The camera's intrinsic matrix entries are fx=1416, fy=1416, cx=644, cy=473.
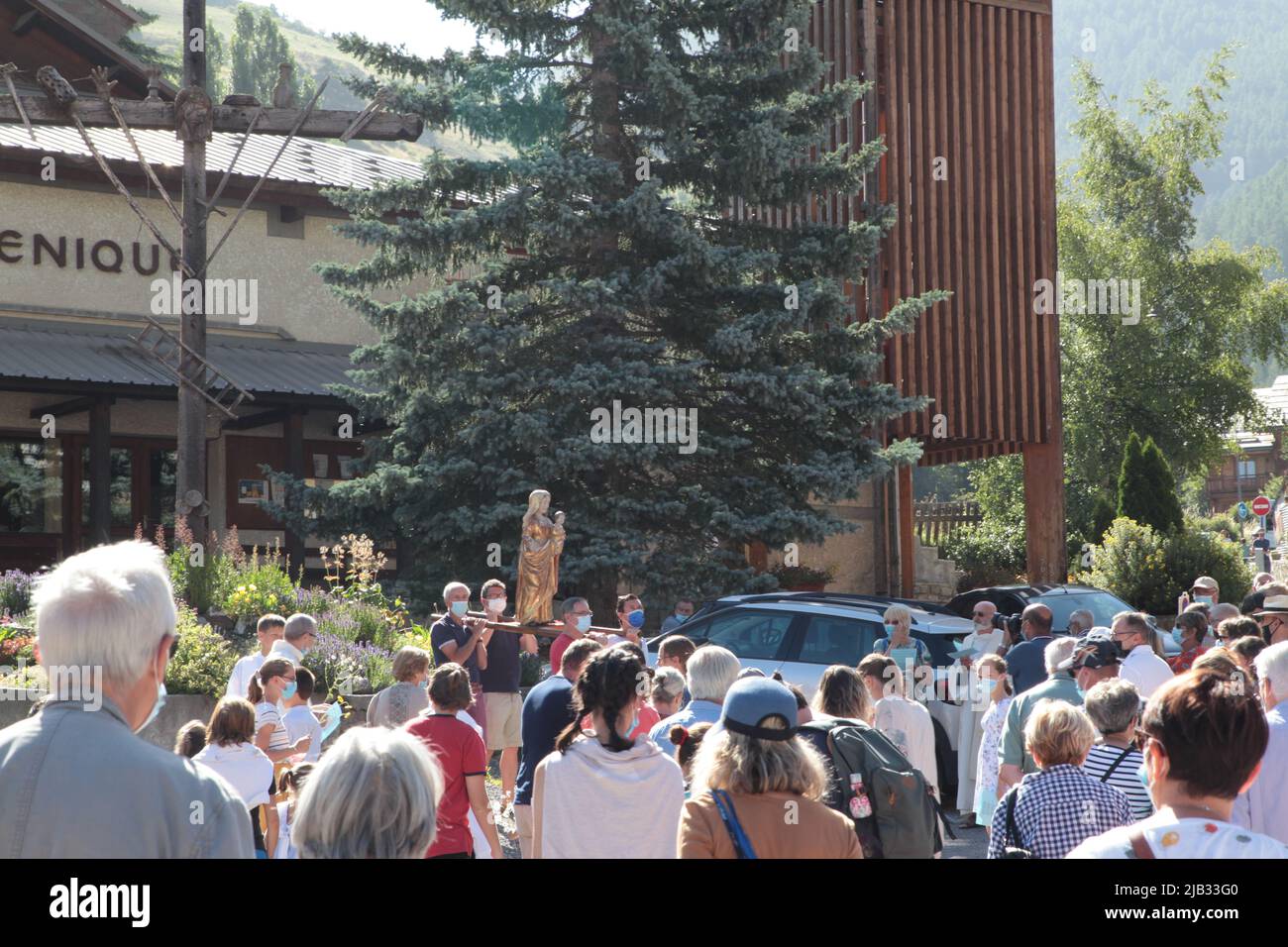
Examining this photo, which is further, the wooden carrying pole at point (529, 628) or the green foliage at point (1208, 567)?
the green foliage at point (1208, 567)

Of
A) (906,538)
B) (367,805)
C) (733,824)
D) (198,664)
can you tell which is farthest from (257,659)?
(906,538)

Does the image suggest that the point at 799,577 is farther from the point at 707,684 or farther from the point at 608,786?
the point at 608,786

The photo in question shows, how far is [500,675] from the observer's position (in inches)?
Answer: 463

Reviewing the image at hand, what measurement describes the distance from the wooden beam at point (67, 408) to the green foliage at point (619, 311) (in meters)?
4.43

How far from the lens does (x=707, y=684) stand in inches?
253

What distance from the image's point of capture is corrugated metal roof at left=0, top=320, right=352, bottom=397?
2023 centimetres

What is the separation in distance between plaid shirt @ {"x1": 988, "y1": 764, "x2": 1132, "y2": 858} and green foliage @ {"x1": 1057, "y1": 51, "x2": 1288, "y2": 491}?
33786mm

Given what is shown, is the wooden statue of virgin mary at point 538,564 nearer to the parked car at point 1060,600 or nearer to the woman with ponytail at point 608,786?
the parked car at point 1060,600

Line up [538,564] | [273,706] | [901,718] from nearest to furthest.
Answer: [273,706]
[901,718]
[538,564]

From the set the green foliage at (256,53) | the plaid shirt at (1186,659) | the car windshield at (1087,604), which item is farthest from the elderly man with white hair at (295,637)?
the green foliage at (256,53)

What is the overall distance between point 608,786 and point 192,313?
11840 mm

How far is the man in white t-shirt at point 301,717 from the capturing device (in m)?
8.03

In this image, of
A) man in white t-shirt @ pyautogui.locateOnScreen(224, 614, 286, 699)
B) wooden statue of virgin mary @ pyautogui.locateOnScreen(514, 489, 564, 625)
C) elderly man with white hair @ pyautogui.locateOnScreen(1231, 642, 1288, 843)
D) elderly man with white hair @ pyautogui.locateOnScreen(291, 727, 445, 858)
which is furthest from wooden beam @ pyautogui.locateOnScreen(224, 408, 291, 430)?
elderly man with white hair @ pyautogui.locateOnScreen(291, 727, 445, 858)
